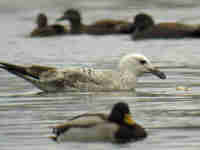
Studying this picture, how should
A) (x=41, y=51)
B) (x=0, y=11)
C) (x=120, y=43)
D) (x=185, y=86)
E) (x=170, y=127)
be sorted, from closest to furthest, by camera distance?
1. (x=170, y=127)
2. (x=185, y=86)
3. (x=41, y=51)
4. (x=120, y=43)
5. (x=0, y=11)

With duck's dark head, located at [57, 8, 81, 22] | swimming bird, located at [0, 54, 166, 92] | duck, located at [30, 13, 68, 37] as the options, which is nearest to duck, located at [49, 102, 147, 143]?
swimming bird, located at [0, 54, 166, 92]

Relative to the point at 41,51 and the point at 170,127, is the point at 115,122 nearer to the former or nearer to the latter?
the point at 170,127

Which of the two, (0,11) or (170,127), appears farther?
(0,11)

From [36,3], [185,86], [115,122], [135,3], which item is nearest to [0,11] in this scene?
[36,3]

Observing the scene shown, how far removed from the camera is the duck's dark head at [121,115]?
32.3 feet

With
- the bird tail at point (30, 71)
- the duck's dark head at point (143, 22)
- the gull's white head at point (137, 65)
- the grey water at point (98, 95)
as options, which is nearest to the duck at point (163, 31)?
the duck's dark head at point (143, 22)

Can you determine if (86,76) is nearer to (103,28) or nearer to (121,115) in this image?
(121,115)

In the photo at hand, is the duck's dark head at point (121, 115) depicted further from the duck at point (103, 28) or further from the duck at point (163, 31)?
the duck at point (103, 28)

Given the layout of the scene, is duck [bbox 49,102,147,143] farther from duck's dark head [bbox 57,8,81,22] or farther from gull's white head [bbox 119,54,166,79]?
duck's dark head [bbox 57,8,81,22]

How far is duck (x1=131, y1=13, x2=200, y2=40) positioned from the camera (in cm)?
2631

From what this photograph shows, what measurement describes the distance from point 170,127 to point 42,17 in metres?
19.5

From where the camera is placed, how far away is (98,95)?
14.1 metres

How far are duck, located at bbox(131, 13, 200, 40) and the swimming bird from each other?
11467 millimetres

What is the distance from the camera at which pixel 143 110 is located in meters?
12.3
